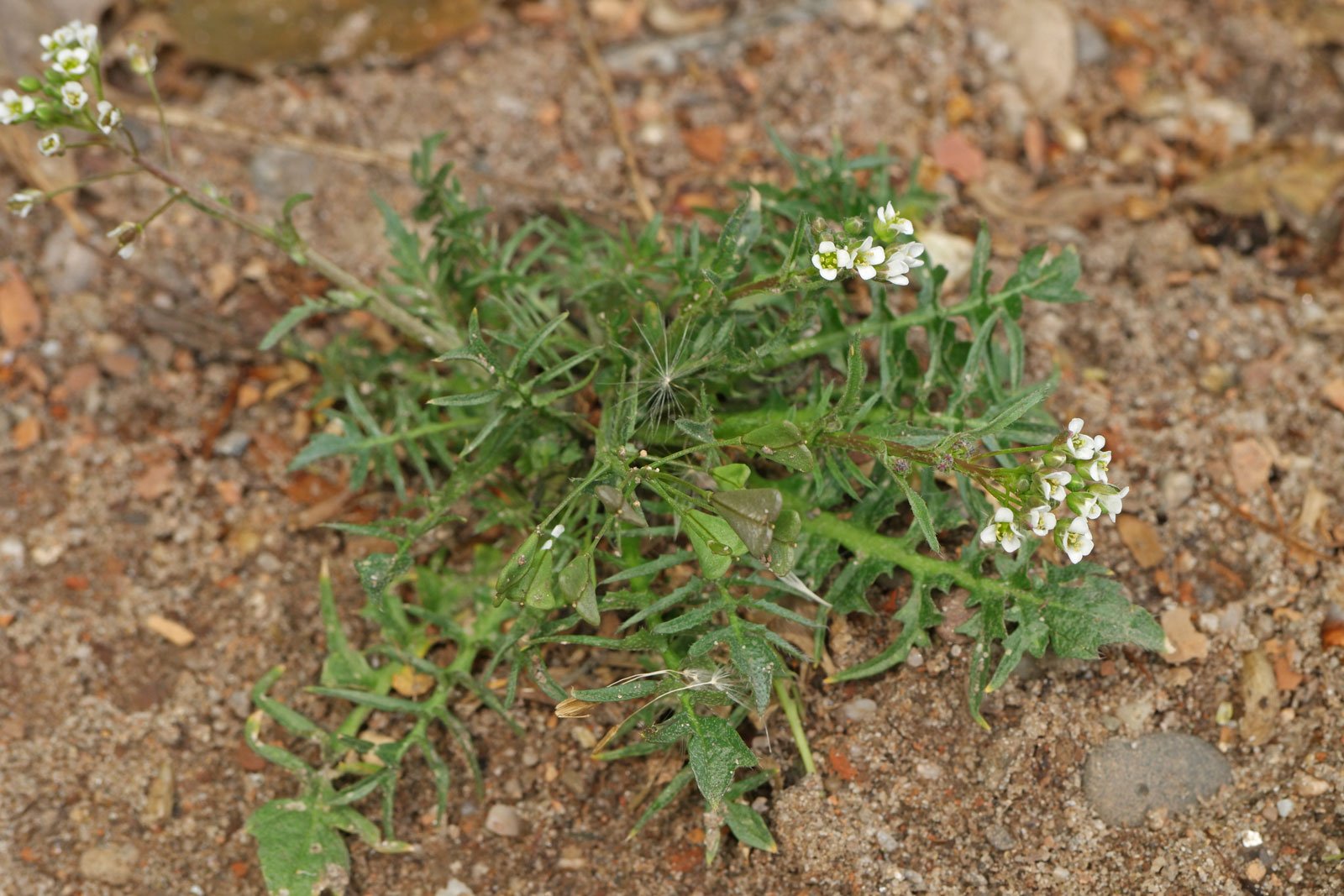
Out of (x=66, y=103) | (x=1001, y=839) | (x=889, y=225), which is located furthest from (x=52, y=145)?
(x=1001, y=839)

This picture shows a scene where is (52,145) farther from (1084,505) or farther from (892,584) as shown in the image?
(1084,505)

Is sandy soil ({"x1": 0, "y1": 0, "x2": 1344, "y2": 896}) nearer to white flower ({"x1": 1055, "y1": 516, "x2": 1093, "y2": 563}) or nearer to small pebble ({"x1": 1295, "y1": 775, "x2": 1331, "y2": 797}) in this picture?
small pebble ({"x1": 1295, "y1": 775, "x2": 1331, "y2": 797})

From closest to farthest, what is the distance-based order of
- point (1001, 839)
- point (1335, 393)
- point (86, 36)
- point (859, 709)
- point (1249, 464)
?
point (86, 36)
point (1001, 839)
point (859, 709)
point (1249, 464)
point (1335, 393)

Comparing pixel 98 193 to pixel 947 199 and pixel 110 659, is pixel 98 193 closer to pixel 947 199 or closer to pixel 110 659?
pixel 110 659

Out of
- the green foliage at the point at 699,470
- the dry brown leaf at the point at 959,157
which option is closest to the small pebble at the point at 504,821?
the green foliage at the point at 699,470

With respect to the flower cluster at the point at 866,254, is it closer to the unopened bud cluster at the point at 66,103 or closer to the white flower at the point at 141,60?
the unopened bud cluster at the point at 66,103

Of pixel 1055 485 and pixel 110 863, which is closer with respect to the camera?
pixel 1055 485

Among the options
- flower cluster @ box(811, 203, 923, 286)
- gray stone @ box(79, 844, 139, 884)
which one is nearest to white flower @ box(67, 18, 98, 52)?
flower cluster @ box(811, 203, 923, 286)

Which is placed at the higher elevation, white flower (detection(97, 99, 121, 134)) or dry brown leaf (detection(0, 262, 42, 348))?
white flower (detection(97, 99, 121, 134))
